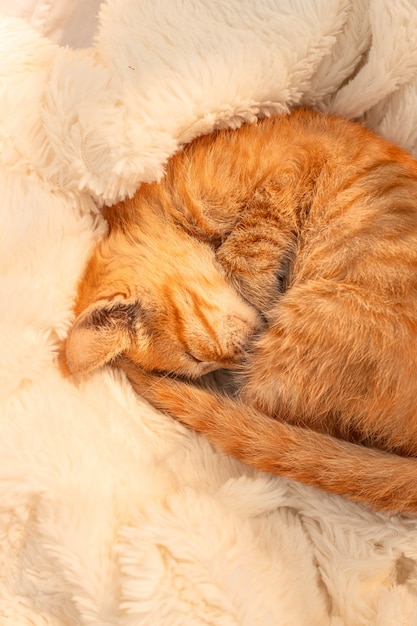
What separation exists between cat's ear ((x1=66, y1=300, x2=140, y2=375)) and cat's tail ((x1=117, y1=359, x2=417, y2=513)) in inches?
6.9

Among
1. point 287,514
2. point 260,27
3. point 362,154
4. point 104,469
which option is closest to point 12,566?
point 104,469

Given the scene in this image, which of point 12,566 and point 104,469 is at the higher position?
point 104,469

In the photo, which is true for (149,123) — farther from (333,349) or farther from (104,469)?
(104,469)

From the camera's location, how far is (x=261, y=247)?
1.36m

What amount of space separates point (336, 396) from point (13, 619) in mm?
749

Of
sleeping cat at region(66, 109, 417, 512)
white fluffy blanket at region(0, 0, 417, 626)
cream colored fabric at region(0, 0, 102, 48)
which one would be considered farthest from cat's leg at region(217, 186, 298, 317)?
cream colored fabric at region(0, 0, 102, 48)

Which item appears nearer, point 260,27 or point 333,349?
point 333,349

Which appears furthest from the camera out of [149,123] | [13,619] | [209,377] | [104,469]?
[209,377]

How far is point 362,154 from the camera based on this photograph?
1.35m

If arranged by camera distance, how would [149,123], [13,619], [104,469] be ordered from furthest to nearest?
[149,123]
[104,469]
[13,619]

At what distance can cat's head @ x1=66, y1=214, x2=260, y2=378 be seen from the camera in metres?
1.27

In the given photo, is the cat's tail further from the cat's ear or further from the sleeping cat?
the cat's ear

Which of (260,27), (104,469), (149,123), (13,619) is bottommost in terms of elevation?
(13,619)

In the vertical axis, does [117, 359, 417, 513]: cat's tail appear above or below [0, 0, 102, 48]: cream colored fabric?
below
